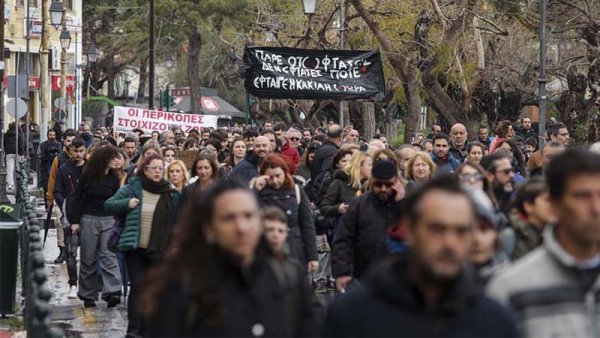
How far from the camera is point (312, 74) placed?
20812 mm

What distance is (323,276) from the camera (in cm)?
1672

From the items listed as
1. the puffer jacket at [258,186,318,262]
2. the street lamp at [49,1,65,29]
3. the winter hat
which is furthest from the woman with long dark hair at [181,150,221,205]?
the street lamp at [49,1,65,29]

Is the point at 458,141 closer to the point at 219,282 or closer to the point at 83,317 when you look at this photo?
the point at 83,317

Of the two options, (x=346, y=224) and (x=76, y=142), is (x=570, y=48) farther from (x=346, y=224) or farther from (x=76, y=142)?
(x=346, y=224)

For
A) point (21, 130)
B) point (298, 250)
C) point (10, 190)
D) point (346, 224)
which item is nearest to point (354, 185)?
point (298, 250)

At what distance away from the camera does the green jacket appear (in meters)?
12.0

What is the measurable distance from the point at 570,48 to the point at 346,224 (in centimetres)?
3465

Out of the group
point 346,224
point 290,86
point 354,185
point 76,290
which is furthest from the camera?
point 290,86

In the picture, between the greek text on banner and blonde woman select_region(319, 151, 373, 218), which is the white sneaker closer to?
blonde woman select_region(319, 151, 373, 218)

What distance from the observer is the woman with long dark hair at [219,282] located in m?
5.12

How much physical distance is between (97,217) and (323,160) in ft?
11.0

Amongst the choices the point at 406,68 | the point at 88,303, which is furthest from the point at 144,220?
the point at 406,68

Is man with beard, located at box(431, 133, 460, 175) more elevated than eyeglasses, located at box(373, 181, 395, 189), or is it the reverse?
man with beard, located at box(431, 133, 460, 175)

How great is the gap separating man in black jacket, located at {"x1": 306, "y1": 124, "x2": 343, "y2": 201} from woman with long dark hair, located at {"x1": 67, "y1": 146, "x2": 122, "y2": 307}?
103 inches
